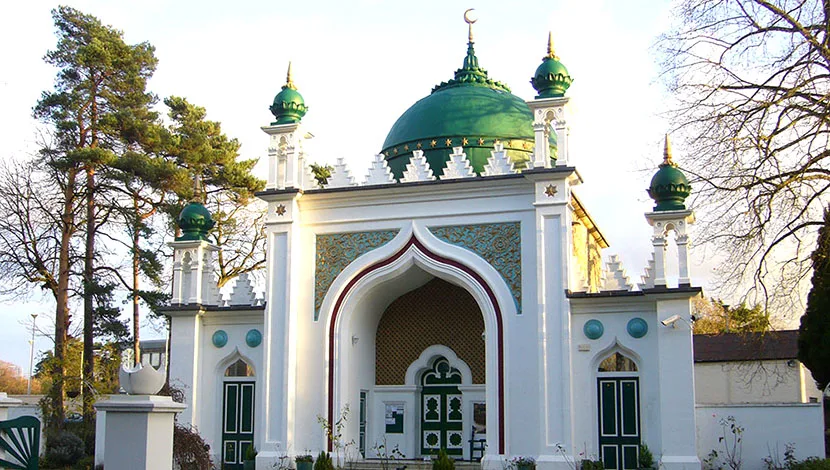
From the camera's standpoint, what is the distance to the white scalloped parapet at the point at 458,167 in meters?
16.8

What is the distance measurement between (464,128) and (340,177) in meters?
2.67

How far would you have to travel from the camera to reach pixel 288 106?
18000 millimetres

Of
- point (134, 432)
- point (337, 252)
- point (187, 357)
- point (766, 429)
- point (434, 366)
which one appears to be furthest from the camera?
point (434, 366)

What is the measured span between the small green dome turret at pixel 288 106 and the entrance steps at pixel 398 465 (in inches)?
248

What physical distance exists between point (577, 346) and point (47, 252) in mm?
14733

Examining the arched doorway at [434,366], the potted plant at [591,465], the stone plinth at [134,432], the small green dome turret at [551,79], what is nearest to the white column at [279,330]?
the arched doorway at [434,366]

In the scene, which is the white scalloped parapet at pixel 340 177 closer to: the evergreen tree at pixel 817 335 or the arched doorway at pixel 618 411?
the arched doorway at pixel 618 411

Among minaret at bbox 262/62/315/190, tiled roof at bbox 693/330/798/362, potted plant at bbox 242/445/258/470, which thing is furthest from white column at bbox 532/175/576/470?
tiled roof at bbox 693/330/798/362

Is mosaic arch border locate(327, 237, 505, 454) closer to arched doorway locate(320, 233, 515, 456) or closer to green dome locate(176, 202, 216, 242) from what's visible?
arched doorway locate(320, 233, 515, 456)

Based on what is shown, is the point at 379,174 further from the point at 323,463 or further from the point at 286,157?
the point at 323,463

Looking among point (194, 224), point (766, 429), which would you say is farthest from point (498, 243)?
point (194, 224)

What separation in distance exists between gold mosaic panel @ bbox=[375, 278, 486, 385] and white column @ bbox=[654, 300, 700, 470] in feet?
12.3

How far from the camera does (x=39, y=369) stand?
24.1m

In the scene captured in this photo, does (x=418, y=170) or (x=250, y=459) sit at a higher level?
(x=418, y=170)
